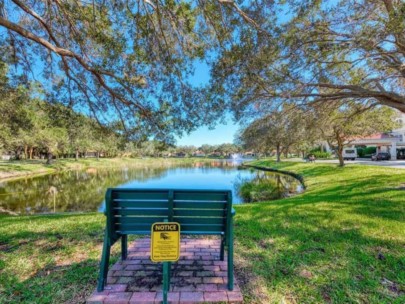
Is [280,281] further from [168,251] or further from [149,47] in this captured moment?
[149,47]

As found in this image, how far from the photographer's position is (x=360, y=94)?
225 inches

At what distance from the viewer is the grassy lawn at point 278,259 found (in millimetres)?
2195

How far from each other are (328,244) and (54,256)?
3.79 metres

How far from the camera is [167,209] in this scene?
228 centimetres

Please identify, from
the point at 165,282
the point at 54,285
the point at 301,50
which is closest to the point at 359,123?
the point at 301,50

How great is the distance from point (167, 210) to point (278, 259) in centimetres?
164

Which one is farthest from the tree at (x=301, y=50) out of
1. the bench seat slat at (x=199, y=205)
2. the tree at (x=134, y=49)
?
the bench seat slat at (x=199, y=205)

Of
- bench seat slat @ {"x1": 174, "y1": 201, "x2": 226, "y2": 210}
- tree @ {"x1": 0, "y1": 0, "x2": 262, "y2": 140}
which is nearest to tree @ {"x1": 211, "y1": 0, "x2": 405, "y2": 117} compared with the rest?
tree @ {"x1": 0, "y1": 0, "x2": 262, "y2": 140}

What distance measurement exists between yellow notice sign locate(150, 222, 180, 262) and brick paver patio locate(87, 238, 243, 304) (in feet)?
1.20

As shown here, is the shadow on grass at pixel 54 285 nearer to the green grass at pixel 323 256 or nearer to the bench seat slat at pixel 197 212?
the bench seat slat at pixel 197 212

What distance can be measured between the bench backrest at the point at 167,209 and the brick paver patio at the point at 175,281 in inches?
18.8

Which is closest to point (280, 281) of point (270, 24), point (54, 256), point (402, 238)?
point (402, 238)

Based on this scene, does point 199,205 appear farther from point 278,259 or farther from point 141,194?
point 278,259

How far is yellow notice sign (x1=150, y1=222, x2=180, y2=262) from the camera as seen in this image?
2.03m
